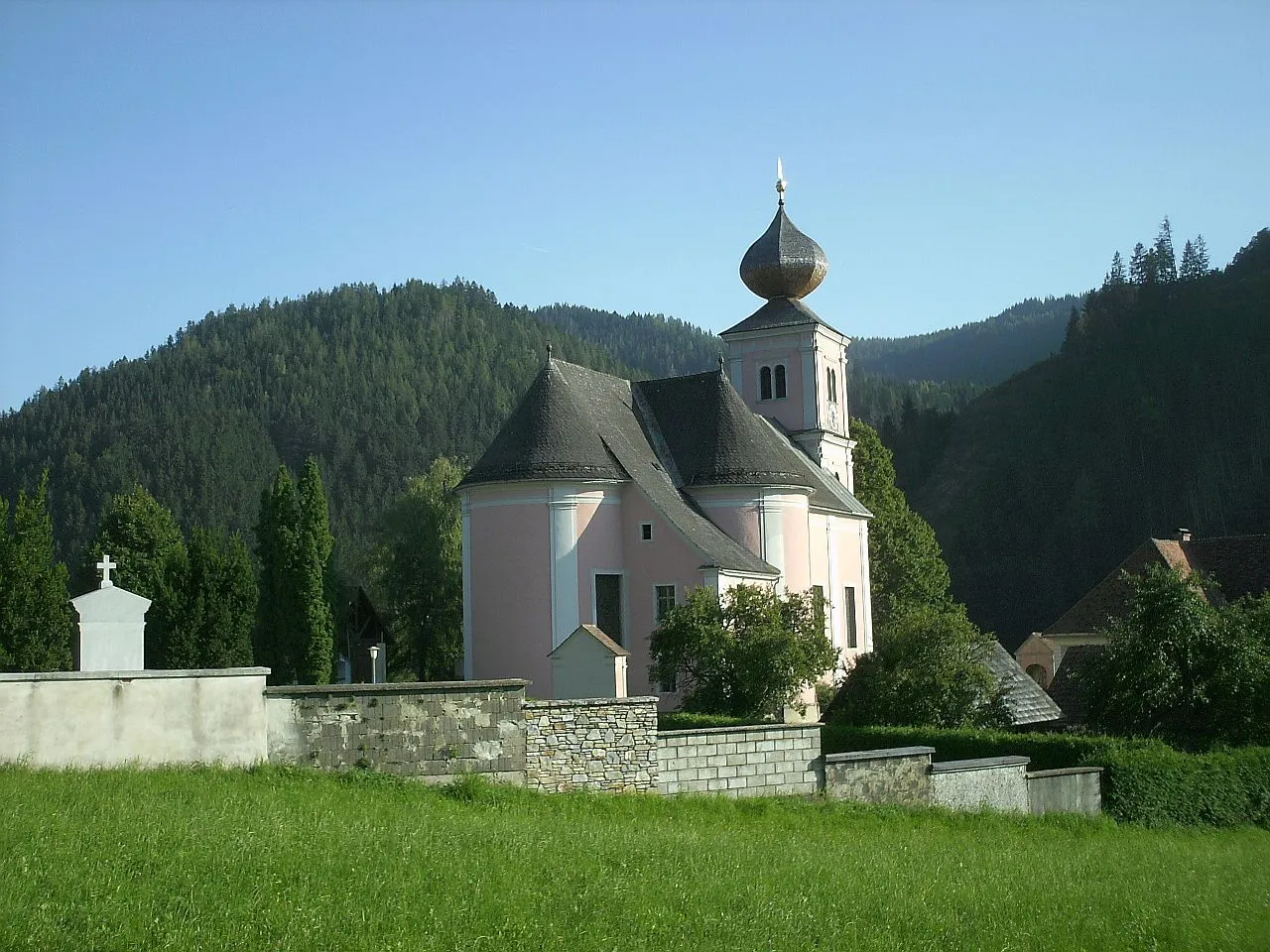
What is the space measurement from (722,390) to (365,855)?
30517 millimetres

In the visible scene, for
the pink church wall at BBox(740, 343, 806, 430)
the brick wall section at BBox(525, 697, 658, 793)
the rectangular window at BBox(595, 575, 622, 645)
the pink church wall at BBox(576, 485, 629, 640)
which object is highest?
the pink church wall at BBox(740, 343, 806, 430)

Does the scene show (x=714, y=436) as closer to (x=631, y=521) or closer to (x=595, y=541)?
(x=631, y=521)

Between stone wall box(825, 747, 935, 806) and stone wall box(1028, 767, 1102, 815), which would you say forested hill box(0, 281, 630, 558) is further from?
stone wall box(825, 747, 935, 806)

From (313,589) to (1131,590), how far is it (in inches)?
1120

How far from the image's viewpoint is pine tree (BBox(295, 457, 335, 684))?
139ft

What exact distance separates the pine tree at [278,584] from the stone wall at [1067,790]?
25871 millimetres

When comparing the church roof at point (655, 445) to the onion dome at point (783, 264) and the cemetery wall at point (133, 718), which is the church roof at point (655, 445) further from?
the cemetery wall at point (133, 718)

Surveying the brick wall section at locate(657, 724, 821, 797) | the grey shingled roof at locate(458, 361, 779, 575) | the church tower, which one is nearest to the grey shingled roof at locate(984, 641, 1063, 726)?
the grey shingled roof at locate(458, 361, 779, 575)

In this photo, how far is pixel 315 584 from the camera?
42906 mm

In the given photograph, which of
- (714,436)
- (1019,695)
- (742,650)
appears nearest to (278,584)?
(714,436)

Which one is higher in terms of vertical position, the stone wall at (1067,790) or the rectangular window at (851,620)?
the rectangular window at (851,620)

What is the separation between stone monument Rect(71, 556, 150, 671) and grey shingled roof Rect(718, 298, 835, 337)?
103 ft

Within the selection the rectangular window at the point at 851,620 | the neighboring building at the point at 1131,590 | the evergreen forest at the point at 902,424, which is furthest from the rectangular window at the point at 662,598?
the evergreen forest at the point at 902,424

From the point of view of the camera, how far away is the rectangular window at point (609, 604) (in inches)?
1427
